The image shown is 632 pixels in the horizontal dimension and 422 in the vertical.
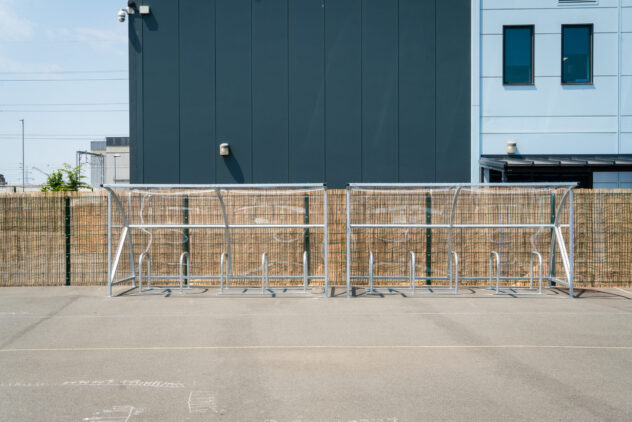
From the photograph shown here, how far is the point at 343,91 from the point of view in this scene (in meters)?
13.7

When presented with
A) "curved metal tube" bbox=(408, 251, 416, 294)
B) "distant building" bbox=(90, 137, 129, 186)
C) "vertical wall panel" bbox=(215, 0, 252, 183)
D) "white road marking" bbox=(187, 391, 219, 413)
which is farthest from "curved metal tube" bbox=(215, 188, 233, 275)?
"distant building" bbox=(90, 137, 129, 186)

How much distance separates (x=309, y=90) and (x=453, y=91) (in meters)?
3.79

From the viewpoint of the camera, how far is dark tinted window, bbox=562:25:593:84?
13.7 metres

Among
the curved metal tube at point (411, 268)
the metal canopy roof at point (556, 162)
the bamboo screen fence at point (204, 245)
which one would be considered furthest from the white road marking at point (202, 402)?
the metal canopy roof at point (556, 162)

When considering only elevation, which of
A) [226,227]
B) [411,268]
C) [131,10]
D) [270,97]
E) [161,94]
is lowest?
[411,268]

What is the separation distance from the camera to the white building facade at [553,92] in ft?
44.1

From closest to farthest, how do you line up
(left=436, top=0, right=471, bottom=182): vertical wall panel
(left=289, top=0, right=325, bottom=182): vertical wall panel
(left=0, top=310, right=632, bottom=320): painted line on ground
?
1. (left=0, top=310, right=632, bottom=320): painted line on ground
2. (left=436, top=0, right=471, bottom=182): vertical wall panel
3. (left=289, top=0, right=325, bottom=182): vertical wall panel

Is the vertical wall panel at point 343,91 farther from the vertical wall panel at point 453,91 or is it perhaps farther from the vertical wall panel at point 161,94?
the vertical wall panel at point 161,94

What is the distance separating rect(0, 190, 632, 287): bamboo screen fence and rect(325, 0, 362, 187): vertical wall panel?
10.0 ft

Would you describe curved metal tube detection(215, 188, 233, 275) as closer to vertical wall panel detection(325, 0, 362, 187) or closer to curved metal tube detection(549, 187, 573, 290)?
vertical wall panel detection(325, 0, 362, 187)

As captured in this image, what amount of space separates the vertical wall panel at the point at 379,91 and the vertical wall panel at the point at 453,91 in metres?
1.18

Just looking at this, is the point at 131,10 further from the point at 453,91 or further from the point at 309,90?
the point at 453,91

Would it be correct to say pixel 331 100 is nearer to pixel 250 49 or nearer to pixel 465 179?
pixel 250 49

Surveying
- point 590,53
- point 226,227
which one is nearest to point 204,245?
point 226,227
